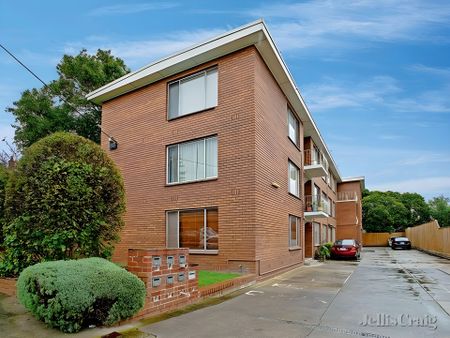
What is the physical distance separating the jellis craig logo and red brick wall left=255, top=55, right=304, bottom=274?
501 cm

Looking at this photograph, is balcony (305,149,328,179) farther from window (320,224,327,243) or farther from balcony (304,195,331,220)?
window (320,224,327,243)

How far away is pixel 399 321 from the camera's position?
6969 millimetres

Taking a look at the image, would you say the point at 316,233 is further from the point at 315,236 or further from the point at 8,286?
the point at 8,286

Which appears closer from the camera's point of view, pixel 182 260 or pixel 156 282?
pixel 156 282

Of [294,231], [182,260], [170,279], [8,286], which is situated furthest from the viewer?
[294,231]

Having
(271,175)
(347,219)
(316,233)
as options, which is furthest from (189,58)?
(347,219)

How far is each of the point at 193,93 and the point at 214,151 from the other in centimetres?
262

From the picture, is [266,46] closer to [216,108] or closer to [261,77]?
[261,77]

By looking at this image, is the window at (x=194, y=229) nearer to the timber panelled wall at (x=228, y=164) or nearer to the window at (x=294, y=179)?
the timber panelled wall at (x=228, y=164)

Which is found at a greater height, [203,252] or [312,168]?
[312,168]

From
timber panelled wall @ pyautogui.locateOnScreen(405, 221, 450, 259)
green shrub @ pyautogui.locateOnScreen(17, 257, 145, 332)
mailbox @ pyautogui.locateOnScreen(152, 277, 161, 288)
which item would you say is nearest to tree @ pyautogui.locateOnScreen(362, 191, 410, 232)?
timber panelled wall @ pyautogui.locateOnScreen(405, 221, 450, 259)

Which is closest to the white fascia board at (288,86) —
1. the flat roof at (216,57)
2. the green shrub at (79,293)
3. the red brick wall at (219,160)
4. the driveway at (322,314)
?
the flat roof at (216,57)

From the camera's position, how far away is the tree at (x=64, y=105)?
26.5 metres

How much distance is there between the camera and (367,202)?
6175 centimetres
